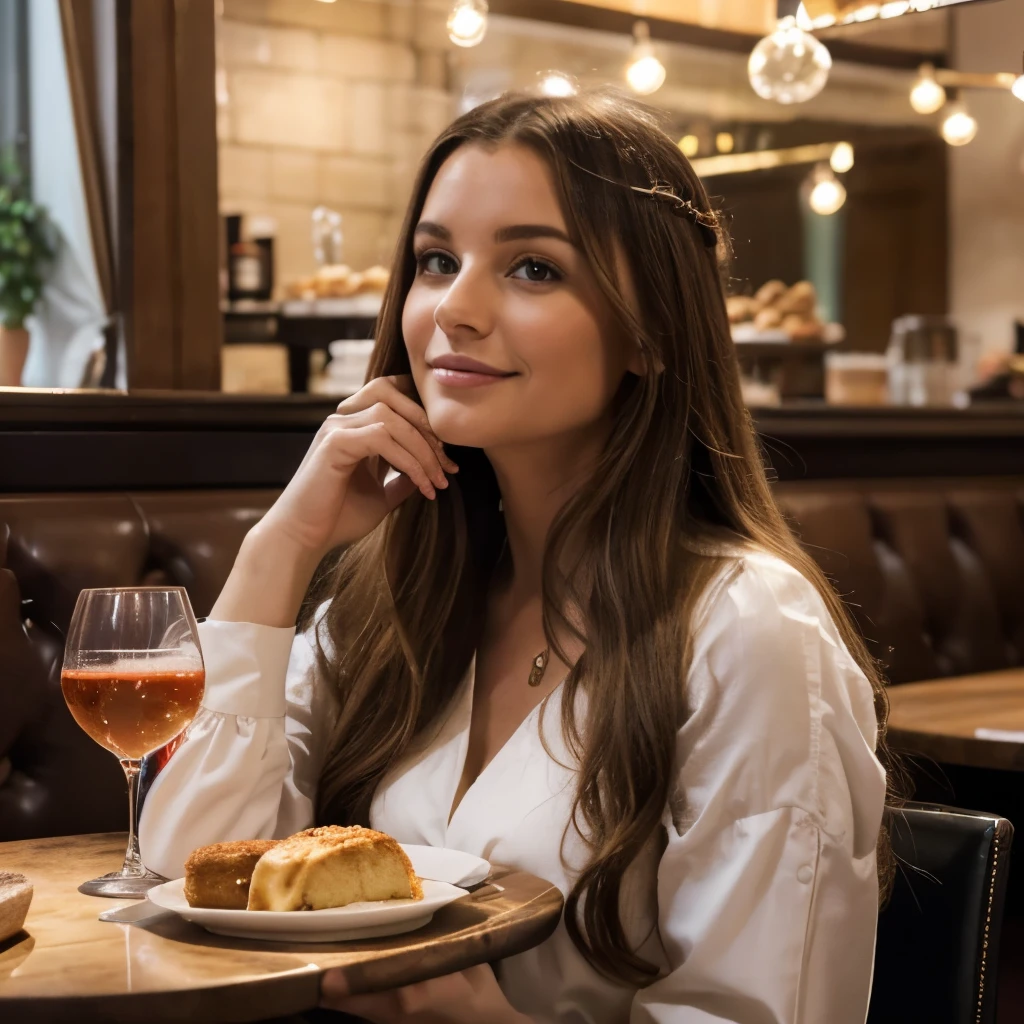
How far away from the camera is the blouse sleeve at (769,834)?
1.25 metres

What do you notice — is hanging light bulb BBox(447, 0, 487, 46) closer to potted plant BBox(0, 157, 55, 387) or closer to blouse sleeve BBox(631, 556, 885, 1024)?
potted plant BBox(0, 157, 55, 387)

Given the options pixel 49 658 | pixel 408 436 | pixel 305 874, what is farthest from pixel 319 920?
pixel 49 658

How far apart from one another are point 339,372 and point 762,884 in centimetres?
197

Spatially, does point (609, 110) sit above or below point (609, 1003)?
above

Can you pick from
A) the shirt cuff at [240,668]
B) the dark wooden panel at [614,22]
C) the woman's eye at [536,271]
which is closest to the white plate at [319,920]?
the shirt cuff at [240,668]

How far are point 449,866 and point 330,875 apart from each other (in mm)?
167

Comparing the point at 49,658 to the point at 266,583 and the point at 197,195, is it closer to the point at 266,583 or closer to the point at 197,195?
the point at 266,583

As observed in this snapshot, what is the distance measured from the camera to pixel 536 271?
4.74 feet

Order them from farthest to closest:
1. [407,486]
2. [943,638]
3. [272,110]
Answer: [272,110] < [943,638] < [407,486]

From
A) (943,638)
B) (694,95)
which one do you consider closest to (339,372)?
(943,638)

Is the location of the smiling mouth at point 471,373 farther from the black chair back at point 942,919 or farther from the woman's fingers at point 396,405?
the black chair back at point 942,919

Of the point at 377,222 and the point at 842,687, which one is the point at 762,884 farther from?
the point at 377,222

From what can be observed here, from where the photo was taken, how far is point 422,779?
1.51 meters

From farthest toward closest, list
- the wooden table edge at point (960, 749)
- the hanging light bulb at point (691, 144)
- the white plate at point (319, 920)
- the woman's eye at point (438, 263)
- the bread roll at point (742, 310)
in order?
1. the hanging light bulb at point (691, 144)
2. the bread roll at point (742, 310)
3. the wooden table edge at point (960, 749)
4. the woman's eye at point (438, 263)
5. the white plate at point (319, 920)
